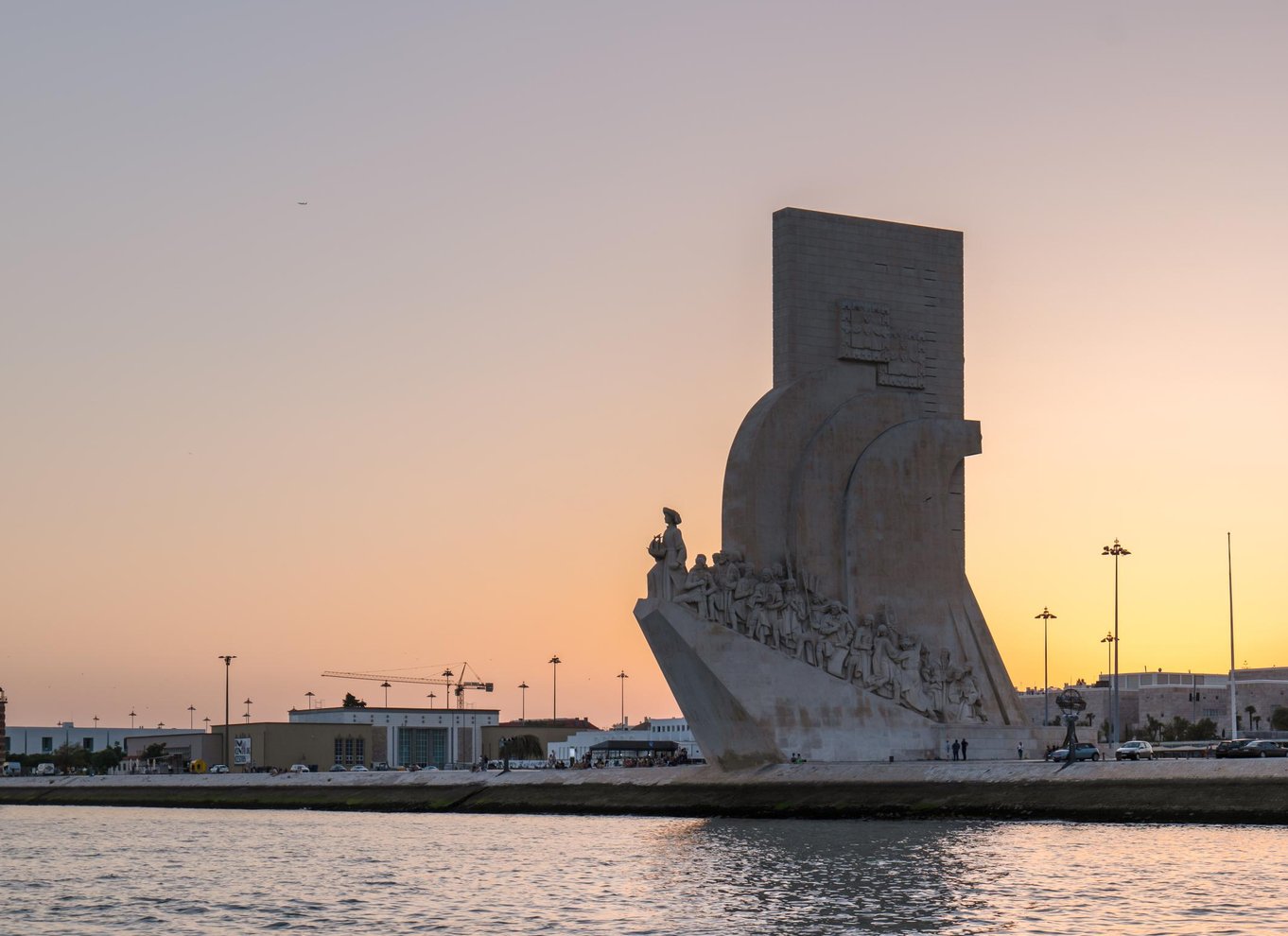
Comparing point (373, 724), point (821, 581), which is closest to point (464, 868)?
point (821, 581)

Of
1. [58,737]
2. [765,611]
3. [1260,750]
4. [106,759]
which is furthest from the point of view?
[58,737]

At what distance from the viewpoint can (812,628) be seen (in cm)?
3969

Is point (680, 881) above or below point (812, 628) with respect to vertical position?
below

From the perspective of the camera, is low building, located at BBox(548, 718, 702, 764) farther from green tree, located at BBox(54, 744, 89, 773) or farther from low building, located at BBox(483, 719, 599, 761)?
green tree, located at BBox(54, 744, 89, 773)

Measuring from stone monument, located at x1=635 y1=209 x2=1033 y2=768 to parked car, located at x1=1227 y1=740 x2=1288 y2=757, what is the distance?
14.9ft

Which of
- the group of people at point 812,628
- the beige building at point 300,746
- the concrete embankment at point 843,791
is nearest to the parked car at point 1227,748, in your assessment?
the group of people at point 812,628

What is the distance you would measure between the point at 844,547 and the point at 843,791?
25.9ft

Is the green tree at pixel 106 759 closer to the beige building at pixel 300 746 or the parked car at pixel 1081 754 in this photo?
the beige building at pixel 300 746

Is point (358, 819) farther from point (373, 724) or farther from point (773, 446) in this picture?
point (373, 724)

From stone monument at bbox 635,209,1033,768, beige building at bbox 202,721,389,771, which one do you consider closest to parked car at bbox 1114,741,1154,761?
stone monument at bbox 635,209,1033,768

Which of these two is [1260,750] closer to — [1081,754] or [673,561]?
[1081,754]

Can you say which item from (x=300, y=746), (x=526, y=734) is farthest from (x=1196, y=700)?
(x=300, y=746)

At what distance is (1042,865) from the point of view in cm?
2338

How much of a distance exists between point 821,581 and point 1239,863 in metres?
18.8
